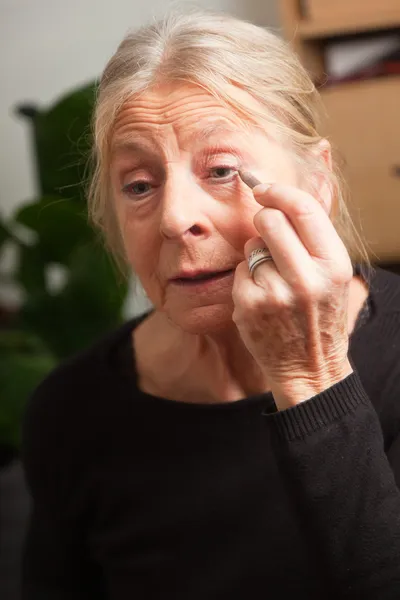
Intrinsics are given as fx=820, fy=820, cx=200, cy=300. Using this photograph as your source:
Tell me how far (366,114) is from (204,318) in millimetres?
A: 1095

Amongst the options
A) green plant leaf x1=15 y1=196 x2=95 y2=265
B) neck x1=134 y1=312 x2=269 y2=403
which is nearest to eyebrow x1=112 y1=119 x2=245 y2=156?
neck x1=134 y1=312 x2=269 y2=403

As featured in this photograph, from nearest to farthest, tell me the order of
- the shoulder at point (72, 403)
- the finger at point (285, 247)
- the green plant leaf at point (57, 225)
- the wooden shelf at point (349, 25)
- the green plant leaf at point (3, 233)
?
the finger at point (285, 247) → the shoulder at point (72, 403) → the green plant leaf at point (57, 225) → the wooden shelf at point (349, 25) → the green plant leaf at point (3, 233)

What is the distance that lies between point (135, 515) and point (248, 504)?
0.57ft

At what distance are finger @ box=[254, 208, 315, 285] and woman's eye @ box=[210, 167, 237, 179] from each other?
12 cm

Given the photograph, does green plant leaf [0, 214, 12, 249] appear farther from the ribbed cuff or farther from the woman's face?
the ribbed cuff

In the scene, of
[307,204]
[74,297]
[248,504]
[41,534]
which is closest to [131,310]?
[74,297]

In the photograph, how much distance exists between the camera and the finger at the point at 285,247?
2.71 feet

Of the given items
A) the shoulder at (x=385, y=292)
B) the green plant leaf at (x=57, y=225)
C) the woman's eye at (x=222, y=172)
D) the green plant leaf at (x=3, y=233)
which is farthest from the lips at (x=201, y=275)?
the green plant leaf at (x=3, y=233)

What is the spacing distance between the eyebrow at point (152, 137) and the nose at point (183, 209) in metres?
0.05

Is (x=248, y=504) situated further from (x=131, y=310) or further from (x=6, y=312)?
(x=6, y=312)

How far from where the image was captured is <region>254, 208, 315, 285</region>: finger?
826 mm

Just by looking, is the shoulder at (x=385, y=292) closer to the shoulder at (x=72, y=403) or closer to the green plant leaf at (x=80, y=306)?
the shoulder at (x=72, y=403)

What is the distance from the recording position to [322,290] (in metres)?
0.84

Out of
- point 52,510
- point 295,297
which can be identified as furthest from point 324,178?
point 52,510
